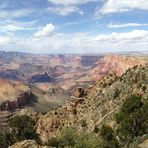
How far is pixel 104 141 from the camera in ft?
291

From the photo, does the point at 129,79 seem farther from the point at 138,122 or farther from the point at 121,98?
the point at 138,122

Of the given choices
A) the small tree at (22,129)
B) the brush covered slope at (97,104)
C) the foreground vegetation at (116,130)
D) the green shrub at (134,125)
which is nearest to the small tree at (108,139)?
the foreground vegetation at (116,130)

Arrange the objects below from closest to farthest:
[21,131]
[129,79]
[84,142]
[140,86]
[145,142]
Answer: [145,142], [84,142], [21,131], [140,86], [129,79]

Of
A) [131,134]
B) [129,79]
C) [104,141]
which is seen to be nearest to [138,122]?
[131,134]

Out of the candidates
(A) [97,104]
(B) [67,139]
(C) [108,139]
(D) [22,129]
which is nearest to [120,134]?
(C) [108,139]

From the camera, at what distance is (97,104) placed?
144 metres

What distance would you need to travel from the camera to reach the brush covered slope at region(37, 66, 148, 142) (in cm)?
12945

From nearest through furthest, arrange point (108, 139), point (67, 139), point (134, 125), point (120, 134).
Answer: point (134, 125), point (120, 134), point (108, 139), point (67, 139)

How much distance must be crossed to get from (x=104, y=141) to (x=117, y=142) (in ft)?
10.3

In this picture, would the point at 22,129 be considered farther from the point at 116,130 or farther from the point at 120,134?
the point at 120,134

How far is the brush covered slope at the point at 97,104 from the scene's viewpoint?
425ft

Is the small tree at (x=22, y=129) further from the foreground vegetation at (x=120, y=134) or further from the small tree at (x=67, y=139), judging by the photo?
the small tree at (x=67, y=139)

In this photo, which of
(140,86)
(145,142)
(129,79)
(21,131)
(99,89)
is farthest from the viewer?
(99,89)

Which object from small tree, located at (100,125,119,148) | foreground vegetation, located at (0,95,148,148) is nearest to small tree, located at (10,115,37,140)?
foreground vegetation, located at (0,95,148,148)
